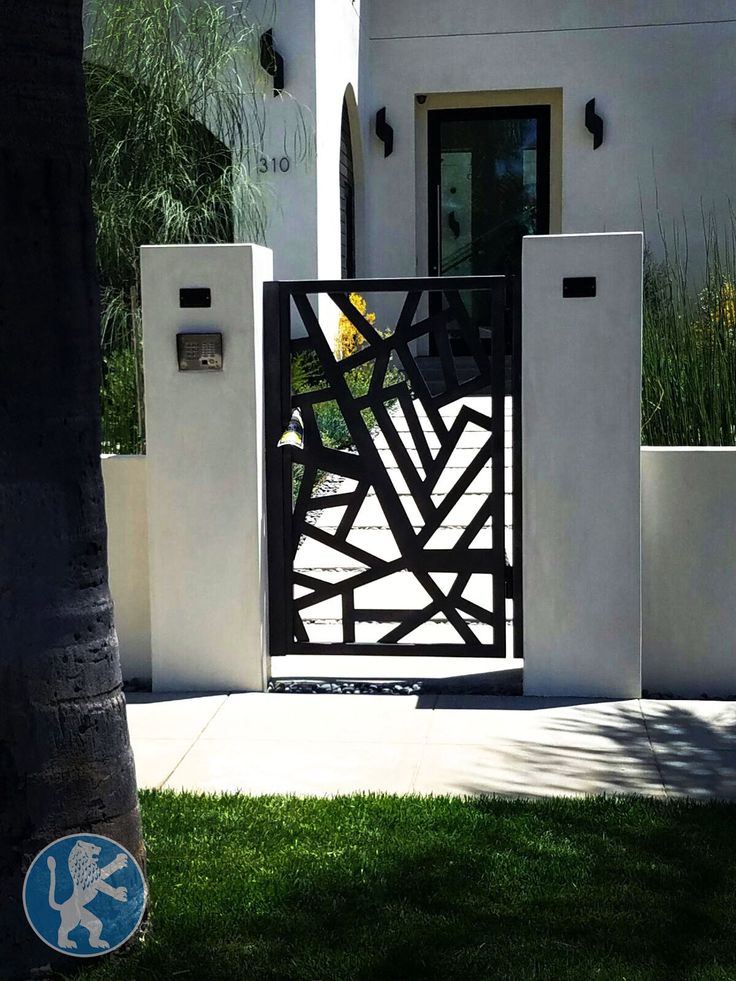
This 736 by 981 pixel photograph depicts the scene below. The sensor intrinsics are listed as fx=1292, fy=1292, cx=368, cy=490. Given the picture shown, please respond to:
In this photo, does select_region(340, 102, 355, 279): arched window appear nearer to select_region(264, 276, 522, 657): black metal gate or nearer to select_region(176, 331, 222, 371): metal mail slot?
select_region(264, 276, 522, 657): black metal gate

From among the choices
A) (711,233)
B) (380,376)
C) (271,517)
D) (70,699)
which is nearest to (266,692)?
(271,517)

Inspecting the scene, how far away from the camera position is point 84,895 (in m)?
3.13

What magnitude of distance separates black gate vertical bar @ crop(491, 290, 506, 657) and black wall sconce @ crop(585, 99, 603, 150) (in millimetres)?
8456

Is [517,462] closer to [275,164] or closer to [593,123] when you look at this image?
[275,164]

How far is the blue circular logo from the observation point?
10.0 feet

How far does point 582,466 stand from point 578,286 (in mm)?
755

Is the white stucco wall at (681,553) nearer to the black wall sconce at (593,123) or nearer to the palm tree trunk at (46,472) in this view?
the palm tree trunk at (46,472)

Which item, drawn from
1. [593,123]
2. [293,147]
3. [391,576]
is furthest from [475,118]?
[391,576]

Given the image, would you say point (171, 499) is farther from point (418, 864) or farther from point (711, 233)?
point (711, 233)

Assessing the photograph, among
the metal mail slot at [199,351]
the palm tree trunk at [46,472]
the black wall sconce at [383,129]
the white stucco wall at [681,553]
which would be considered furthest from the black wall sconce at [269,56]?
the palm tree trunk at [46,472]

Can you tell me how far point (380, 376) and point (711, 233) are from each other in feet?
29.4

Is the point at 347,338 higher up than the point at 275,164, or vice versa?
the point at 275,164

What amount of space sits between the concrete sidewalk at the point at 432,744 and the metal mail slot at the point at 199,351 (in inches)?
57.0

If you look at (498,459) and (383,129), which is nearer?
(498,459)
